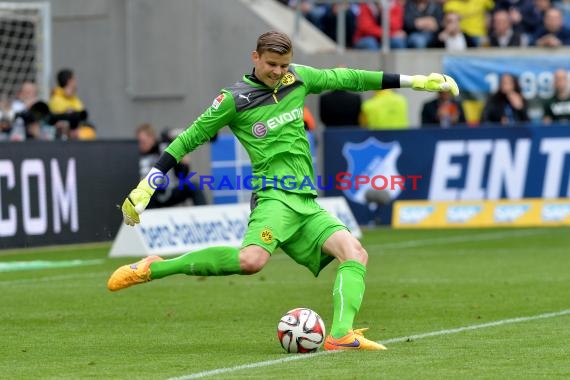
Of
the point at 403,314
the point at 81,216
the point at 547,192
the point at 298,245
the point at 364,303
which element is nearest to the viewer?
the point at 298,245

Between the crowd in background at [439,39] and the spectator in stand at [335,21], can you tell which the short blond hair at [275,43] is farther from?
the spectator in stand at [335,21]

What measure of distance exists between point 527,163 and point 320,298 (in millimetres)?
10846

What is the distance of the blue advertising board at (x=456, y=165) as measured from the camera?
2366 centimetres

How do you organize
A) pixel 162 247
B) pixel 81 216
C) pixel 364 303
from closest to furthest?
pixel 364 303, pixel 162 247, pixel 81 216

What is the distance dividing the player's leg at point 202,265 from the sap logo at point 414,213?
13.7 m

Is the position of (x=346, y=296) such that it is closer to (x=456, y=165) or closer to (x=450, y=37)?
(x=456, y=165)

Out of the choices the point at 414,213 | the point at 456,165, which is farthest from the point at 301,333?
the point at 456,165

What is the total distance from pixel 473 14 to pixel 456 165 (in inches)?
175

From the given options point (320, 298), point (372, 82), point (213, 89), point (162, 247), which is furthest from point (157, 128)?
point (372, 82)

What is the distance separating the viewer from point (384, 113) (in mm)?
24375

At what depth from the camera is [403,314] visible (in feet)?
39.9

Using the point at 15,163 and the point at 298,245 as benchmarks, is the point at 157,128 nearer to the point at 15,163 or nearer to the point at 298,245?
the point at 15,163

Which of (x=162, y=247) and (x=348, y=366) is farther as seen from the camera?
(x=162, y=247)

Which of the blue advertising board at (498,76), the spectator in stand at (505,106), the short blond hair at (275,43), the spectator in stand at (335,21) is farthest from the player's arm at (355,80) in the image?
the spectator in stand at (335,21)
